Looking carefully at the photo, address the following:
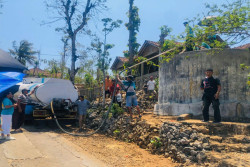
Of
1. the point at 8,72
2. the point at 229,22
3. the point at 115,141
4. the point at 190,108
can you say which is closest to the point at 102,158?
the point at 115,141

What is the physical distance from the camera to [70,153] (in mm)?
5734

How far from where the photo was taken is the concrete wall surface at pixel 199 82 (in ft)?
21.1

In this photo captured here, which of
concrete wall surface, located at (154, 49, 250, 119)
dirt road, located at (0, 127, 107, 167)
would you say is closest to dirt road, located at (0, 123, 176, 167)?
dirt road, located at (0, 127, 107, 167)

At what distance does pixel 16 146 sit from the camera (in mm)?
5848

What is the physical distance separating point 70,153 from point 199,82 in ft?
15.4

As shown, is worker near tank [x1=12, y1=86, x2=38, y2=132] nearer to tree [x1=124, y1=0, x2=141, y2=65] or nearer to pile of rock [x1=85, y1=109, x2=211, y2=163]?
pile of rock [x1=85, y1=109, x2=211, y2=163]

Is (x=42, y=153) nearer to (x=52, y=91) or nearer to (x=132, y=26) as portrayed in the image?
(x=52, y=91)

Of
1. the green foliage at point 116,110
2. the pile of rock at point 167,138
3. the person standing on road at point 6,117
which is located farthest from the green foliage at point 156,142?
the person standing on road at point 6,117

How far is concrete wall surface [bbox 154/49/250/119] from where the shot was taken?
6441 mm

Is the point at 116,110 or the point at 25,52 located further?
the point at 25,52

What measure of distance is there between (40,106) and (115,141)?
3.68 m

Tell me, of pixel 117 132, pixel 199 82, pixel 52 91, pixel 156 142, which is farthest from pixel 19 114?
pixel 199 82

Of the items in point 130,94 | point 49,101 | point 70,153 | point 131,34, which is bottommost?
point 70,153

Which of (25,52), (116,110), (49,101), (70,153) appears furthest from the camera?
(25,52)
